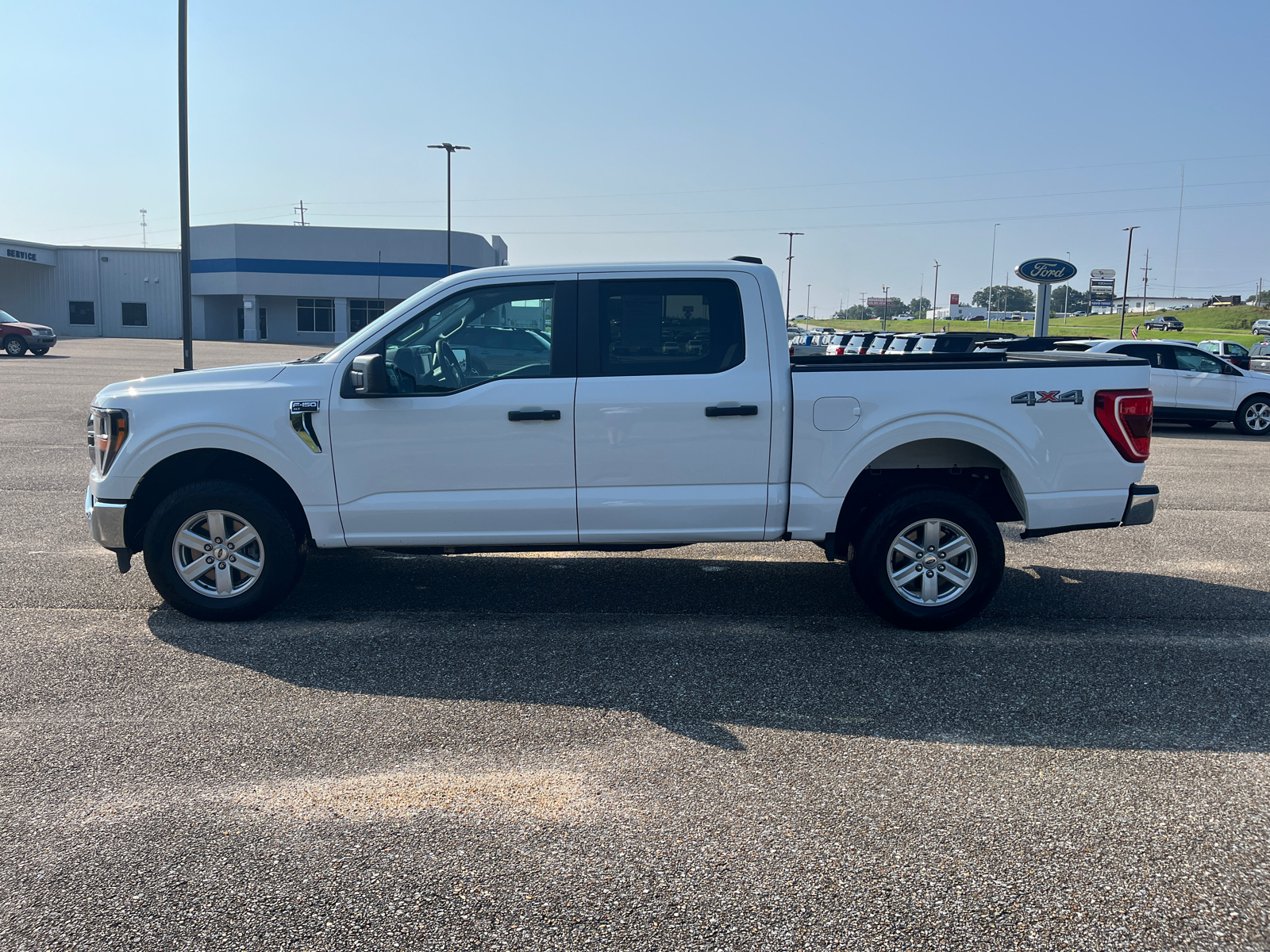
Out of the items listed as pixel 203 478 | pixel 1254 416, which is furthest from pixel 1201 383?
pixel 203 478

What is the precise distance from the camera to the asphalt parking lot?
3092 millimetres

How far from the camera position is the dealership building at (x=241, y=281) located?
64.6 m

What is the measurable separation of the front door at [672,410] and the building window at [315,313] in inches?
2518

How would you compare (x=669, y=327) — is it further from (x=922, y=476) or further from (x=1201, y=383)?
(x=1201, y=383)

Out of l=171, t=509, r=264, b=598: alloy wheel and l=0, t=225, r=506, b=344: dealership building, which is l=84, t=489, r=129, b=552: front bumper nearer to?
l=171, t=509, r=264, b=598: alloy wheel

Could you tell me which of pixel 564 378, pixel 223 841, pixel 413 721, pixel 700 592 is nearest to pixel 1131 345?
pixel 700 592

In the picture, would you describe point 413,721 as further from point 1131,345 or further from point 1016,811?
point 1131,345

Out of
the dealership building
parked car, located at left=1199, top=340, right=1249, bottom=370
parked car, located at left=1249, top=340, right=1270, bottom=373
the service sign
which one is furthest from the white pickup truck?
the service sign

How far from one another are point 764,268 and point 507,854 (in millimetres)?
3733

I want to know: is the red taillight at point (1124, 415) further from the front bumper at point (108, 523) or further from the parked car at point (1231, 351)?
the parked car at point (1231, 351)

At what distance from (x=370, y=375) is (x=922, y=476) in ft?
10.7

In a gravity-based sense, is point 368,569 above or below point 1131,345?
below

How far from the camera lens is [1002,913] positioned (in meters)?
3.08

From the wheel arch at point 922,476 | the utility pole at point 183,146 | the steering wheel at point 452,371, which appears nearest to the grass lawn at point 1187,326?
the utility pole at point 183,146
